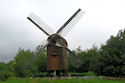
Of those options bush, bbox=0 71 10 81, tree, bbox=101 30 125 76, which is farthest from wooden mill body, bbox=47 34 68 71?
tree, bbox=101 30 125 76

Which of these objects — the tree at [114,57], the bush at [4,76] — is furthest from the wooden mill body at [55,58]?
the tree at [114,57]

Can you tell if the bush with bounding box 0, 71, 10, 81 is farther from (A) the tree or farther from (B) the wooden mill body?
(A) the tree

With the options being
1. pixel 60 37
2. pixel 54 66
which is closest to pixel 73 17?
pixel 60 37

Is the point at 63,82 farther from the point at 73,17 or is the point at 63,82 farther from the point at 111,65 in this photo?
the point at 111,65

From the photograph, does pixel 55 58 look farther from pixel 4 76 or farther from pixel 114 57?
pixel 114 57

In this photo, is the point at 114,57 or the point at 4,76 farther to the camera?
the point at 114,57

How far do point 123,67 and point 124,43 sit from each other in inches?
162

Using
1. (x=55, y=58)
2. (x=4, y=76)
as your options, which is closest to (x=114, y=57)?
(x=55, y=58)

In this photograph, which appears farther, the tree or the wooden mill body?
the tree

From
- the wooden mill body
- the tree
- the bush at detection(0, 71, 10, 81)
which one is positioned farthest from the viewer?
the tree

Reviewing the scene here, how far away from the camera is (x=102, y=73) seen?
102 ft

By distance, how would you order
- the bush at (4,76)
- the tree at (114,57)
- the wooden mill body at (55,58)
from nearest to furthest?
the wooden mill body at (55,58) → the bush at (4,76) → the tree at (114,57)

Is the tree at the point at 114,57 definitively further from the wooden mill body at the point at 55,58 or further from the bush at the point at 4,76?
the bush at the point at 4,76

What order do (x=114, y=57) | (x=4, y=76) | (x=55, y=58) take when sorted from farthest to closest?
(x=114, y=57) → (x=4, y=76) → (x=55, y=58)
